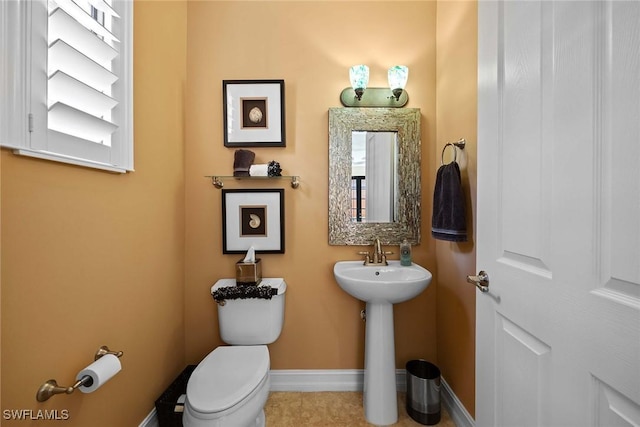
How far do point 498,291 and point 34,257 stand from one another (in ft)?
4.99

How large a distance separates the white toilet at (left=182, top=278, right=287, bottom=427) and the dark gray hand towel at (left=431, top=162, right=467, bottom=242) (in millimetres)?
991

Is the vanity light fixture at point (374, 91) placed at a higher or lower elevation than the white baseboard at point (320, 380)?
higher

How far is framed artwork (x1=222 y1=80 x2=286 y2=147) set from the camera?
5.64ft

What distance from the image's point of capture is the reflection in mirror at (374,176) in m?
1.73

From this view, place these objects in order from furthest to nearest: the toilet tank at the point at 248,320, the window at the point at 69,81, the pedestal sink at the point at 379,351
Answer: the toilet tank at the point at 248,320 < the pedestal sink at the point at 379,351 < the window at the point at 69,81

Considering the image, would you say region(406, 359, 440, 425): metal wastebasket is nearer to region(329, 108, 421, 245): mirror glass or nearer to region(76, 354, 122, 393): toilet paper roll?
region(329, 108, 421, 245): mirror glass

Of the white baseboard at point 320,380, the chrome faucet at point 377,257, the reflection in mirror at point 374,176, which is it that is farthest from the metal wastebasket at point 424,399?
the reflection in mirror at point 374,176

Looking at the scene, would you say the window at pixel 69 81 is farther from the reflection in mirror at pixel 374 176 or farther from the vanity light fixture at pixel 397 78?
the vanity light fixture at pixel 397 78

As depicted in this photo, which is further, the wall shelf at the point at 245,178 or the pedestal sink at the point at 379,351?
the wall shelf at the point at 245,178

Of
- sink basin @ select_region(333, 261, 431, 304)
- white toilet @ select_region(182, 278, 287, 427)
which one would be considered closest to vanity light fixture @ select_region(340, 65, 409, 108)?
sink basin @ select_region(333, 261, 431, 304)

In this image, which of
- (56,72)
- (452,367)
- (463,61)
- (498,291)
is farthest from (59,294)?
(463,61)

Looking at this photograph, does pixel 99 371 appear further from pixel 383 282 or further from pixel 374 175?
pixel 374 175

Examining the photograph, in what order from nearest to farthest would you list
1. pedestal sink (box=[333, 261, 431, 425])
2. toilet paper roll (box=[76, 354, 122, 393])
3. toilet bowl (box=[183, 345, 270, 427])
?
toilet paper roll (box=[76, 354, 122, 393]) < toilet bowl (box=[183, 345, 270, 427]) < pedestal sink (box=[333, 261, 431, 425])

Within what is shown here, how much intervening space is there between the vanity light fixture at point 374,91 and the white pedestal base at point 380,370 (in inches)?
49.3
